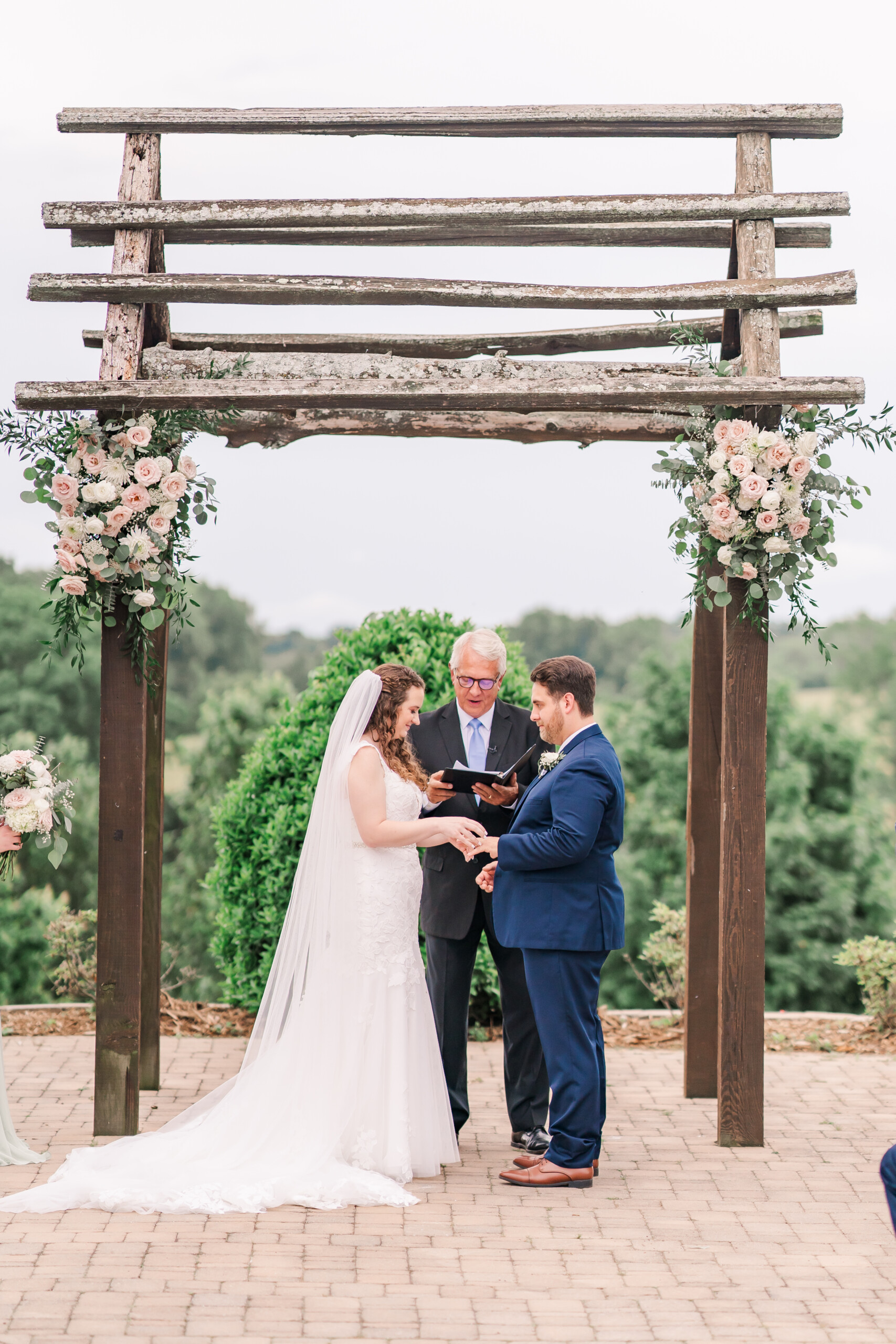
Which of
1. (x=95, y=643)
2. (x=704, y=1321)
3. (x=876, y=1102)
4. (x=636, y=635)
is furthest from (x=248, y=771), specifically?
(x=636, y=635)

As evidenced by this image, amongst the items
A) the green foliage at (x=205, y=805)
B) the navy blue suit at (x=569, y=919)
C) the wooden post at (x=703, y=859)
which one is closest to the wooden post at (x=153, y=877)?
the navy blue suit at (x=569, y=919)

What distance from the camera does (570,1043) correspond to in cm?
505

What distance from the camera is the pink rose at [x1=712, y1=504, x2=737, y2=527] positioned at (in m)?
5.55

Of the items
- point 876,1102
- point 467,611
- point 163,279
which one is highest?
point 163,279

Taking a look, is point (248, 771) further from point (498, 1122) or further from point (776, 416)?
point (776, 416)

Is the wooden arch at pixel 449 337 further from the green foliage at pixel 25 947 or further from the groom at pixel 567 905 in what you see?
the green foliage at pixel 25 947

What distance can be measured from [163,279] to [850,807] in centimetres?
1293

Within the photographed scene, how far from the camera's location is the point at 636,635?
96.9ft

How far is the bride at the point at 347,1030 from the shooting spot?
16.5ft

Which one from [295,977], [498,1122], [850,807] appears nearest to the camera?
[295,977]

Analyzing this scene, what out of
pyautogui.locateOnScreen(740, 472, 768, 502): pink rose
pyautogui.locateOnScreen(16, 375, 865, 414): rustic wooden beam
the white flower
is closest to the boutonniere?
pyautogui.locateOnScreen(740, 472, 768, 502): pink rose

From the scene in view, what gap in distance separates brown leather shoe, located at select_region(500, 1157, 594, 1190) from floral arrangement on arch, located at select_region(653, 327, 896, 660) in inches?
86.1

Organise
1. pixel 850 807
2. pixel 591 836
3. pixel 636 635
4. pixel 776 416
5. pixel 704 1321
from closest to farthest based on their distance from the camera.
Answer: pixel 704 1321 → pixel 591 836 → pixel 776 416 → pixel 850 807 → pixel 636 635

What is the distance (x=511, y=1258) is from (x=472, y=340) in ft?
12.3
